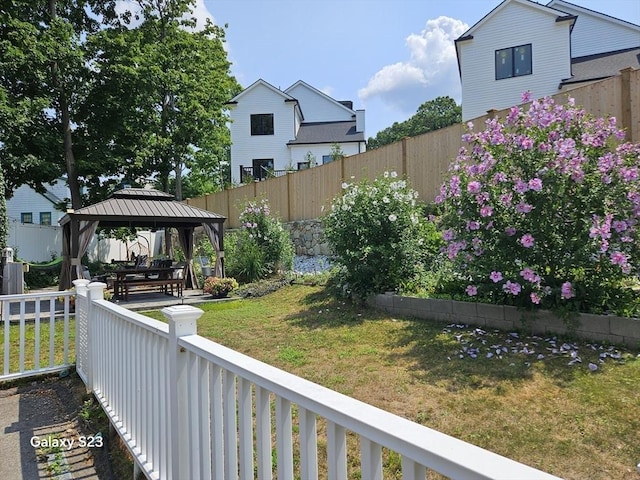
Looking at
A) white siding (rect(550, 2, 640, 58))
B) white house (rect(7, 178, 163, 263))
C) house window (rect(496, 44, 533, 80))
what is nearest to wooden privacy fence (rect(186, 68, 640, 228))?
white house (rect(7, 178, 163, 263))

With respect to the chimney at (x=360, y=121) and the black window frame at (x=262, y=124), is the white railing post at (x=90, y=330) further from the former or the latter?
the chimney at (x=360, y=121)

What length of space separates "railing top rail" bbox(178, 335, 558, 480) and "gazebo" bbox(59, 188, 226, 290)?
8723 mm

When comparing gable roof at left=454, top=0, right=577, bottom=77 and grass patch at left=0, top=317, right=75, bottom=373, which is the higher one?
gable roof at left=454, top=0, right=577, bottom=77

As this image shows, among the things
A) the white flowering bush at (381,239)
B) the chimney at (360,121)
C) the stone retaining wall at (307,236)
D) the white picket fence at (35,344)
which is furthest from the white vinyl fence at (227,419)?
the chimney at (360,121)

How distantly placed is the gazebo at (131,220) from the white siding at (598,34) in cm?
1653

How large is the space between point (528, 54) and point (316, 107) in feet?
44.4

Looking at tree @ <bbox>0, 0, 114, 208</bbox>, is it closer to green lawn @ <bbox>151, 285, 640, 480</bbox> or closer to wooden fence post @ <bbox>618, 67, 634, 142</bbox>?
green lawn @ <bbox>151, 285, 640, 480</bbox>

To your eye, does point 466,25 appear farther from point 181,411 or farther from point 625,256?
point 181,411

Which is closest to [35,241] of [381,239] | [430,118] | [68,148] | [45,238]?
[45,238]

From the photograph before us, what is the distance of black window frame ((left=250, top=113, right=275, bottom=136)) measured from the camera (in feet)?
73.3

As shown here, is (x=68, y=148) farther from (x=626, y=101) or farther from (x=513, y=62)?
(x=513, y=62)

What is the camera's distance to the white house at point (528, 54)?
14.7m

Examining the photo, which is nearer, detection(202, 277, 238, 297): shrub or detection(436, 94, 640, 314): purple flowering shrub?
detection(436, 94, 640, 314): purple flowering shrub

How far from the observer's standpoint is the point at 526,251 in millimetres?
4492
